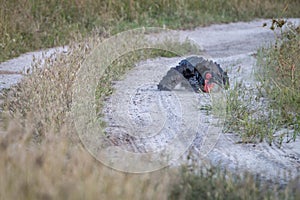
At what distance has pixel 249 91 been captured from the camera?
6.61m

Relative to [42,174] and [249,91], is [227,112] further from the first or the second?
[42,174]

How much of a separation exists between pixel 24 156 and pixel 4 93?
10.2 ft

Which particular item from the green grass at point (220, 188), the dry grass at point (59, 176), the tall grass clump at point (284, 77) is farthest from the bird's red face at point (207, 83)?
the green grass at point (220, 188)

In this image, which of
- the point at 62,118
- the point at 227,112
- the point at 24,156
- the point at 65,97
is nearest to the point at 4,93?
the point at 65,97

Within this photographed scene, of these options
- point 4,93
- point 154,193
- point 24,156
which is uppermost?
point 4,93

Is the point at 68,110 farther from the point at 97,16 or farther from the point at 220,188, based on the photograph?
the point at 97,16

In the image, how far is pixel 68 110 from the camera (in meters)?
5.21

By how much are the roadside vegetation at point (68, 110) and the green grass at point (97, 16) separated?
0.02 m

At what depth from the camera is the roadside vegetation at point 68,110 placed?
3.06 metres

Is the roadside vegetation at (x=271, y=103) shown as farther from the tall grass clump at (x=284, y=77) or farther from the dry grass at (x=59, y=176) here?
the dry grass at (x=59, y=176)

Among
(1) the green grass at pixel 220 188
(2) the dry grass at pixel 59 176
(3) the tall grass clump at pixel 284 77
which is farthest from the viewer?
(3) the tall grass clump at pixel 284 77

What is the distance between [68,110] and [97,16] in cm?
660

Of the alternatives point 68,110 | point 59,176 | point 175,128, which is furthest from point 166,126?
point 59,176

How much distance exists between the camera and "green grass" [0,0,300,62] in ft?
32.5
